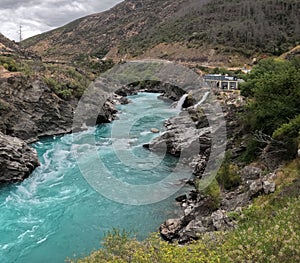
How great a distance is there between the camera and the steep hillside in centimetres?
8606

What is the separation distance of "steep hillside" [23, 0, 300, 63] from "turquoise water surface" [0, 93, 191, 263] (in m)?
62.2

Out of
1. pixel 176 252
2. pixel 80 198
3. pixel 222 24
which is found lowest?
pixel 80 198

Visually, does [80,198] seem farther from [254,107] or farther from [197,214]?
[254,107]

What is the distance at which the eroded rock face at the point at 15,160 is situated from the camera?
24.2 metres

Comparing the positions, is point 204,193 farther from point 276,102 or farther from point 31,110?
point 31,110

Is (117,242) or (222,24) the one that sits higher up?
(222,24)

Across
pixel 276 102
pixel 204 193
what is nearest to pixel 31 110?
pixel 204 193

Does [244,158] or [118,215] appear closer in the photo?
[118,215]

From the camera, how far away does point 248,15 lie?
342 ft

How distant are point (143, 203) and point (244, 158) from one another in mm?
6508

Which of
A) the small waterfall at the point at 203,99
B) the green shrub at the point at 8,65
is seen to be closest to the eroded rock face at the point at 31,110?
the green shrub at the point at 8,65

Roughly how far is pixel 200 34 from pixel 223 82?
49.8 meters

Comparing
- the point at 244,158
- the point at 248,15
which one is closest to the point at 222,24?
the point at 248,15

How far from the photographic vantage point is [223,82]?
5225cm
